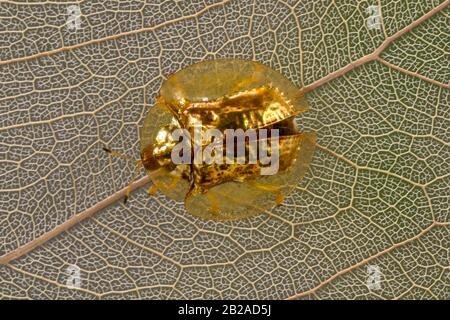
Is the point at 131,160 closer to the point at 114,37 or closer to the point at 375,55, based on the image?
the point at 114,37

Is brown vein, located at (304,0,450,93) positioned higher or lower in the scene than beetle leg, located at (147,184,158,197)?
higher

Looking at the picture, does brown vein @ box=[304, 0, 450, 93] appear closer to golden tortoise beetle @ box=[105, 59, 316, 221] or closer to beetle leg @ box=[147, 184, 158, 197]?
golden tortoise beetle @ box=[105, 59, 316, 221]

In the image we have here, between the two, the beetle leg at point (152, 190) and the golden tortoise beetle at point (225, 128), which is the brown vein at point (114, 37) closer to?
the golden tortoise beetle at point (225, 128)

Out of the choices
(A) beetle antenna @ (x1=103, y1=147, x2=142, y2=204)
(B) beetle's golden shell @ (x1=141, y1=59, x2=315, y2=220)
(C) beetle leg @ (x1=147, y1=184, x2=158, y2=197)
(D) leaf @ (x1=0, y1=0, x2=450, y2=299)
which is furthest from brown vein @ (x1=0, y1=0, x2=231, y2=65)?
(C) beetle leg @ (x1=147, y1=184, x2=158, y2=197)

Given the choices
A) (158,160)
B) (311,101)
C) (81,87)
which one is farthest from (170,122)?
(311,101)

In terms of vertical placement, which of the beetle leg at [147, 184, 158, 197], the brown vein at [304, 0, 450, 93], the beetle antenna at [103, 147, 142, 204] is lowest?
the beetle leg at [147, 184, 158, 197]

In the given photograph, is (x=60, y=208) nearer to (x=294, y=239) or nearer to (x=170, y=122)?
(x=170, y=122)

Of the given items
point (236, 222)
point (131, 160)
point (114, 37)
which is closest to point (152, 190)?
point (131, 160)
